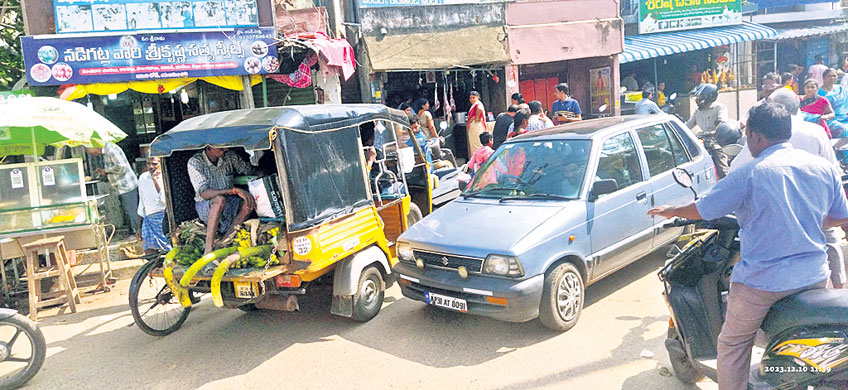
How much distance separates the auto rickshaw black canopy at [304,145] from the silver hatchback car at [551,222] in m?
0.78

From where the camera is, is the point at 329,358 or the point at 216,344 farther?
the point at 216,344

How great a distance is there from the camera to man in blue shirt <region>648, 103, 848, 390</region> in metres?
2.89

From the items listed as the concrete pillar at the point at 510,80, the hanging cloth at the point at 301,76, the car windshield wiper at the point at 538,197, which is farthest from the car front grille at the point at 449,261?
the concrete pillar at the point at 510,80

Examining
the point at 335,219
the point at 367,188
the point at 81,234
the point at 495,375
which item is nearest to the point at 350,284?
the point at 335,219

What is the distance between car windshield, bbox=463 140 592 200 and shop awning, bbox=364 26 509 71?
634cm

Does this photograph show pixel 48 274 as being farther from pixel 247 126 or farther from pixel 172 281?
pixel 247 126

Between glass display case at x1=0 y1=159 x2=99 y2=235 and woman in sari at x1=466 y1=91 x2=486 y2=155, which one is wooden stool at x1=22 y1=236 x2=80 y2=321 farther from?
woman in sari at x1=466 y1=91 x2=486 y2=155

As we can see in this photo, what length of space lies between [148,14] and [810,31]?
2181 centimetres

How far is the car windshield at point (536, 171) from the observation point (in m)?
5.52

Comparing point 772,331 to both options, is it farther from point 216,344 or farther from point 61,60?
point 61,60

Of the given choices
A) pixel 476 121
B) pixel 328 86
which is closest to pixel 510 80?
pixel 476 121

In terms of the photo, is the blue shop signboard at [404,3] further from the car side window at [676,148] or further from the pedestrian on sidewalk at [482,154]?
the car side window at [676,148]

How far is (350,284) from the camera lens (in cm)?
547

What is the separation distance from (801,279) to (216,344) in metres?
4.61
